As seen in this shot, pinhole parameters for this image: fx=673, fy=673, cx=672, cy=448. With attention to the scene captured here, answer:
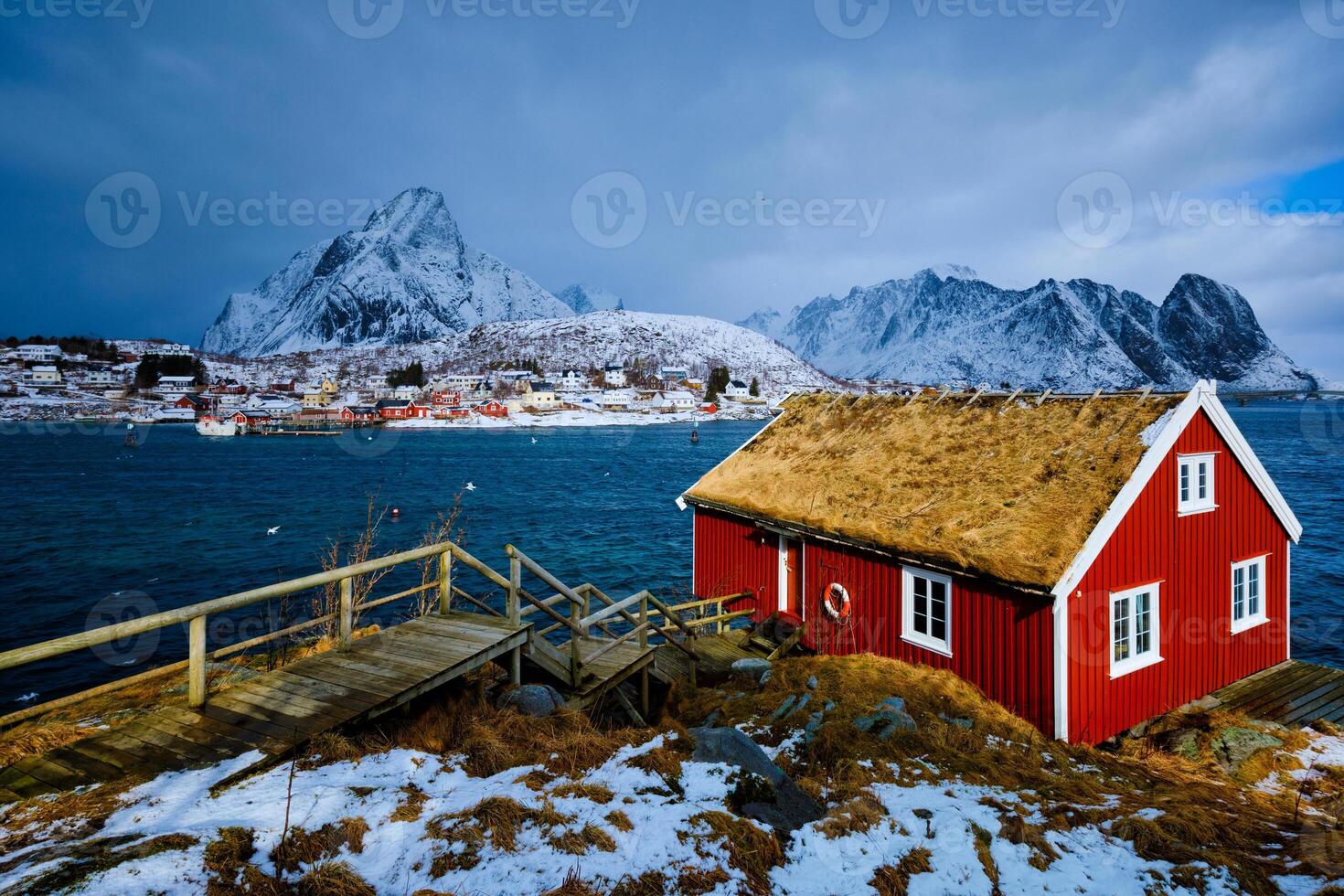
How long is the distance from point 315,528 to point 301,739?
38627mm

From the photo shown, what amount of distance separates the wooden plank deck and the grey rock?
11.5 meters

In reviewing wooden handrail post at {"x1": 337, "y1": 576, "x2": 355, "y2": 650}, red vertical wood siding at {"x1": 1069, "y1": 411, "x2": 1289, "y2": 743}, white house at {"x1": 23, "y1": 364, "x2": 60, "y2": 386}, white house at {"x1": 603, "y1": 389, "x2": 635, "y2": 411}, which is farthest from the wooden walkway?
white house at {"x1": 23, "y1": 364, "x2": 60, "y2": 386}

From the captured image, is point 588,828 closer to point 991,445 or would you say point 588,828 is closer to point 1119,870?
point 1119,870

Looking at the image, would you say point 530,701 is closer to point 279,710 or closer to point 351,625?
point 351,625

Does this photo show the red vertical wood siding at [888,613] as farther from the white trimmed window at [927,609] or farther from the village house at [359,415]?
the village house at [359,415]

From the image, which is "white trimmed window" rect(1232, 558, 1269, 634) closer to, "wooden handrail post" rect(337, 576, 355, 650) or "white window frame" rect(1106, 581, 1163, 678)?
"white window frame" rect(1106, 581, 1163, 678)

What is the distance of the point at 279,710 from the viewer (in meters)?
6.77

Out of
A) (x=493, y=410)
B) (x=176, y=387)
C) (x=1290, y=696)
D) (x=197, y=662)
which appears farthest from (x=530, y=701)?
(x=176, y=387)

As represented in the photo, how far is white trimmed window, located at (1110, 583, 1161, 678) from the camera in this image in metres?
11.9

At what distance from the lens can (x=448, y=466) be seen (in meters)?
77.2

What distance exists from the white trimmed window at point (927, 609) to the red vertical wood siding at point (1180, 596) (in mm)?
2058

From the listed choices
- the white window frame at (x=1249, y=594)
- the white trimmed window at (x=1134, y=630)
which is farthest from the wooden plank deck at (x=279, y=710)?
the white window frame at (x=1249, y=594)

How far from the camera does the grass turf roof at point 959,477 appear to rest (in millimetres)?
11609

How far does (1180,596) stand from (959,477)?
4578mm
